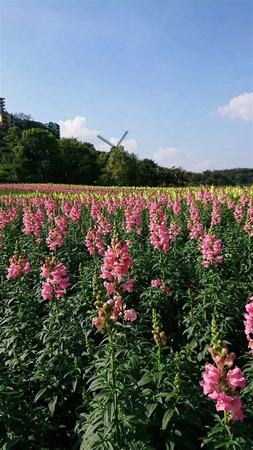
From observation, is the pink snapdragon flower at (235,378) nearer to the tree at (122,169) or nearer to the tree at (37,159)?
the tree at (122,169)

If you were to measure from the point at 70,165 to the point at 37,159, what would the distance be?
4700 mm

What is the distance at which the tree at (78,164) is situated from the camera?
59812 millimetres

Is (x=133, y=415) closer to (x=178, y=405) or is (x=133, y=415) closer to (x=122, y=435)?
(x=122, y=435)

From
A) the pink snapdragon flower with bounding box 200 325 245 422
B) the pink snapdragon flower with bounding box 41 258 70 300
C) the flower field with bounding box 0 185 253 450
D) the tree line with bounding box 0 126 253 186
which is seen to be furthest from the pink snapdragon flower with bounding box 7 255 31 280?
the tree line with bounding box 0 126 253 186

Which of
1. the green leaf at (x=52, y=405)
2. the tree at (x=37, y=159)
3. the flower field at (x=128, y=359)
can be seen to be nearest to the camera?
the flower field at (x=128, y=359)

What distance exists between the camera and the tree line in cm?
5628

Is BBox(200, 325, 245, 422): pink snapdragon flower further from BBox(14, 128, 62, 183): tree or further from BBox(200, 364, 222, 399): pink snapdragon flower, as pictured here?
BBox(14, 128, 62, 183): tree

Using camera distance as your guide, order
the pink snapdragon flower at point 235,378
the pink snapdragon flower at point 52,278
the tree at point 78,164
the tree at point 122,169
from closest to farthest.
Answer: the pink snapdragon flower at point 235,378 < the pink snapdragon flower at point 52,278 < the tree at point 122,169 < the tree at point 78,164

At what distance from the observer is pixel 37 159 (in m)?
58.1

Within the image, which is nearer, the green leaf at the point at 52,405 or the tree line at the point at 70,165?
the green leaf at the point at 52,405

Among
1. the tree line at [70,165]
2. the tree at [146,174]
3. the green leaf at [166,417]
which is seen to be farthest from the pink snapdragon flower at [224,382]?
the tree at [146,174]

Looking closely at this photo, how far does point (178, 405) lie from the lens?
368cm

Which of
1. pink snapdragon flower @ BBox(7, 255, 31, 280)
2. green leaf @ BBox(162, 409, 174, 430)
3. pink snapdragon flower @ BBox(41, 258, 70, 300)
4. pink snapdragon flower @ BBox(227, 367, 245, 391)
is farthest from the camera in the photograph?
pink snapdragon flower @ BBox(7, 255, 31, 280)

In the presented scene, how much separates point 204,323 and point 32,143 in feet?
183
